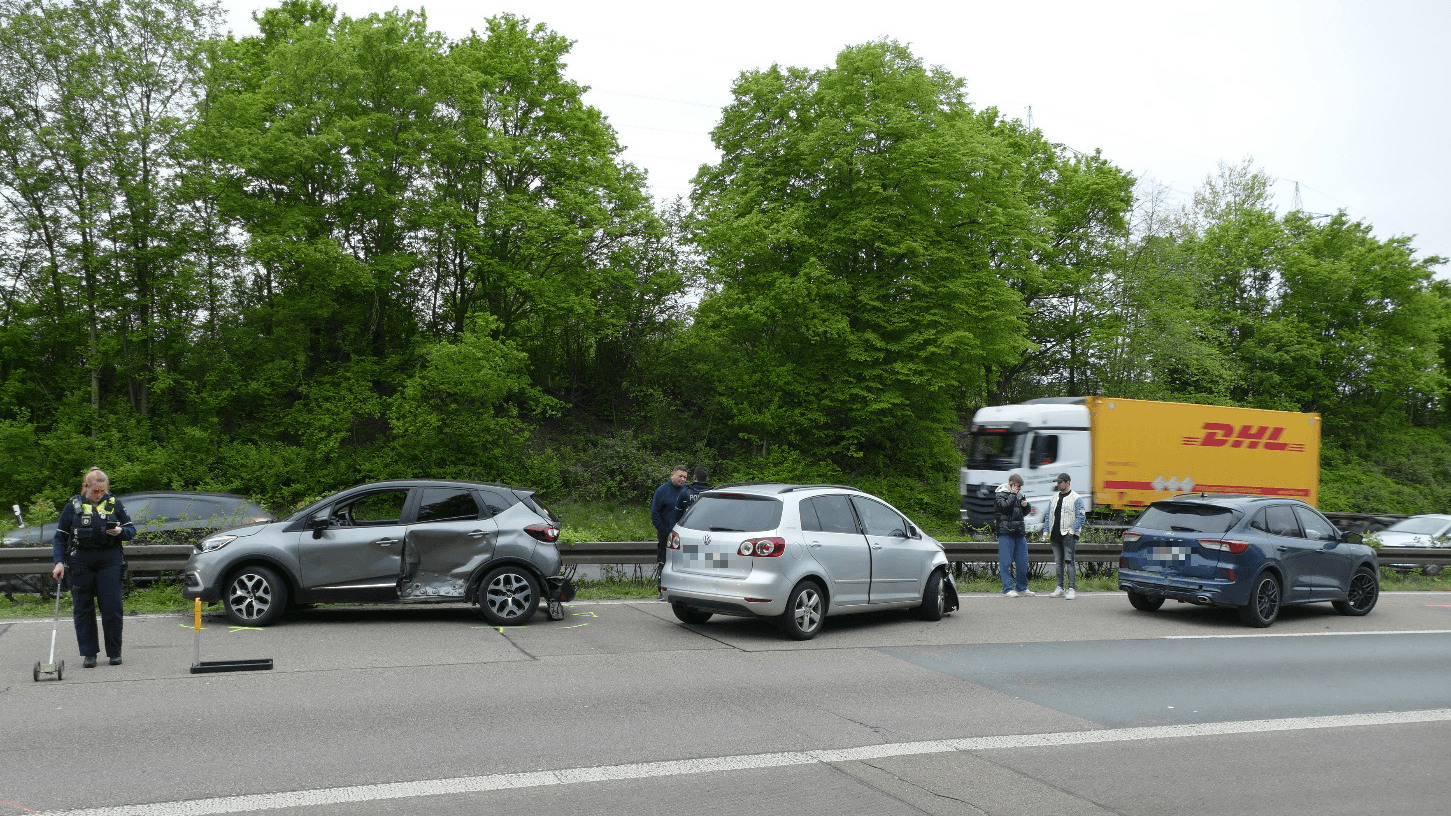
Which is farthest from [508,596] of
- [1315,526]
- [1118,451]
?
[1118,451]

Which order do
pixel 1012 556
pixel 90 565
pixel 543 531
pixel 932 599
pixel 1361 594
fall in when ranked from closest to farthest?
pixel 90 565 < pixel 543 531 < pixel 932 599 < pixel 1361 594 < pixel 1012 556

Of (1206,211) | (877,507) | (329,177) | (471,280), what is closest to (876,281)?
(471,280)

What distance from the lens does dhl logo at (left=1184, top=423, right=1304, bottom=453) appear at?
23391 mm

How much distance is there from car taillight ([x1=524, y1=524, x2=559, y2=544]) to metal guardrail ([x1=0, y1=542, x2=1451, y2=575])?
6.32ft

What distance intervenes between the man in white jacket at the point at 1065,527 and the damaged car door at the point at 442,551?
8.51m

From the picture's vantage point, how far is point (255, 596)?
9.90m

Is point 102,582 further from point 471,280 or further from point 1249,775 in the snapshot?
point 471,280

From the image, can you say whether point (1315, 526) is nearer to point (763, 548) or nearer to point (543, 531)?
point (763, 548)

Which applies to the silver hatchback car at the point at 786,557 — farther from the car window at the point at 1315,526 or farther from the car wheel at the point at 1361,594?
the car wheel at the point at 1361,594

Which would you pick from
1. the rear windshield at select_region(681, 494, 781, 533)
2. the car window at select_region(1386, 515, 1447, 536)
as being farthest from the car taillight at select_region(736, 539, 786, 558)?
the car window at select_region(1386, 515, 1447, 536)

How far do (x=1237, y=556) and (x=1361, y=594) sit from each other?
347 cm

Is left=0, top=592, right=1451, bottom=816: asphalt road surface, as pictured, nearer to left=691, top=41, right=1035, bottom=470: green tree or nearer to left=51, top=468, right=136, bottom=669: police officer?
left=51, top=468, right=136, bottom=669: police officer

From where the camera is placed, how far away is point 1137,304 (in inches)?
1351

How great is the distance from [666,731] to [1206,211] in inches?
1816
